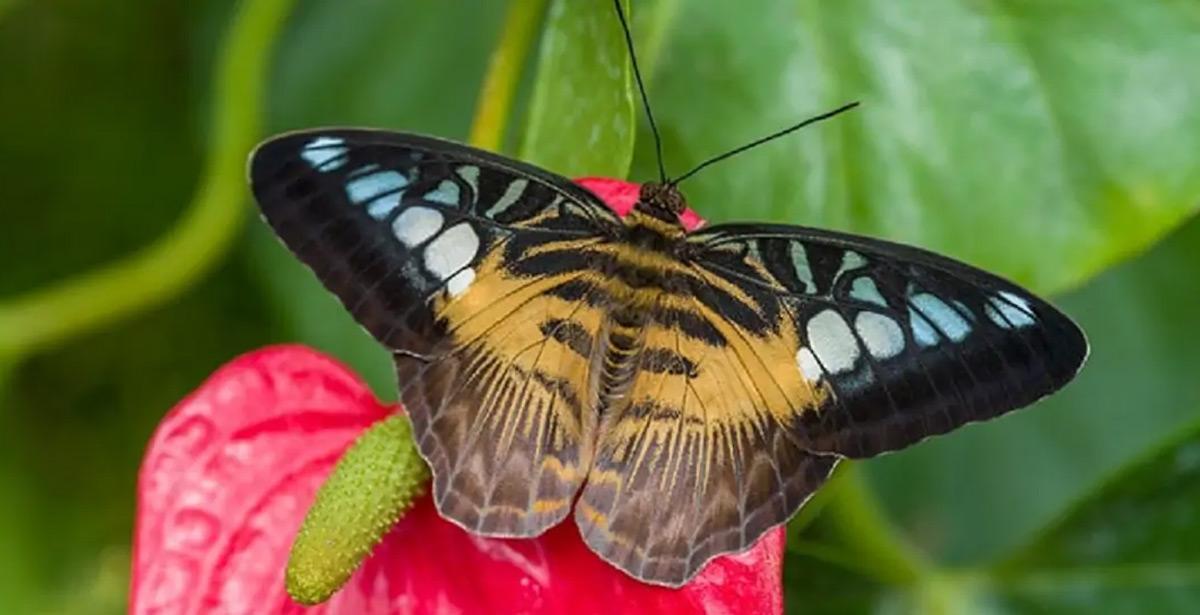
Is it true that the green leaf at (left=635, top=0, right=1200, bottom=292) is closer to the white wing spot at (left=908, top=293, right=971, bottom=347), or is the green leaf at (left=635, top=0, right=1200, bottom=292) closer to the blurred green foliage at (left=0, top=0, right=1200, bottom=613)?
the blurred green foliage at (left=0, top=0, right=1200, bottom=613)

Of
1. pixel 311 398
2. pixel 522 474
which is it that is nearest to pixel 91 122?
pixel 311 398

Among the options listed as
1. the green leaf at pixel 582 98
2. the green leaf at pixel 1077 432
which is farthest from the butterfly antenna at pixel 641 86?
the green leaf at pixel 1077 432

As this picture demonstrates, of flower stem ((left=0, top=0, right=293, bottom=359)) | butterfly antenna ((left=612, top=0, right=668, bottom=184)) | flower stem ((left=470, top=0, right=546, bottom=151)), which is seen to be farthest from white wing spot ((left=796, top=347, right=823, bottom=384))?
flower stem ((left=0, top=0, right=293, bottom=359))

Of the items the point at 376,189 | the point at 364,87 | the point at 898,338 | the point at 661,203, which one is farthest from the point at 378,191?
the point at 364,87

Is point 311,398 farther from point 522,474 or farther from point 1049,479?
point 1049,479

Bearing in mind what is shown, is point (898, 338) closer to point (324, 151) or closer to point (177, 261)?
point (324, 151)

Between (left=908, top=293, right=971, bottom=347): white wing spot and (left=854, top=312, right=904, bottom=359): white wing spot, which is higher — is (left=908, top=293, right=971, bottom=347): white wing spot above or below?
above

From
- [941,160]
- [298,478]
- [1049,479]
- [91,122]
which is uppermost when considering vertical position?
[941,160]
